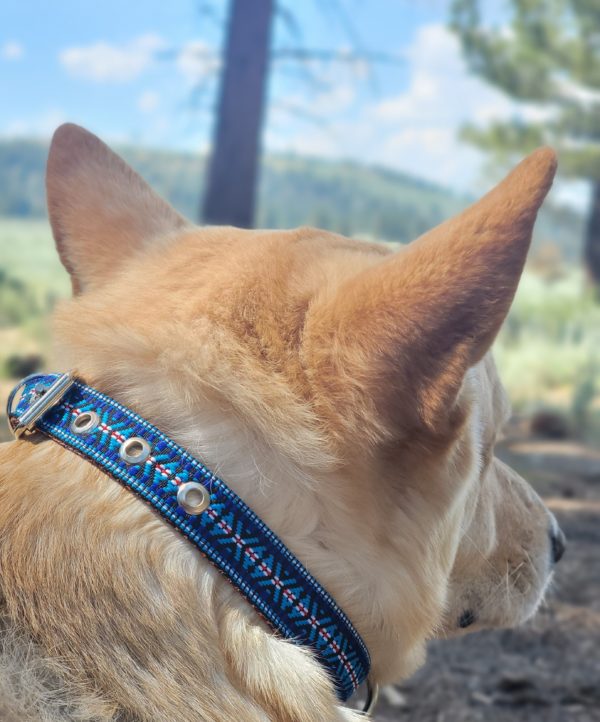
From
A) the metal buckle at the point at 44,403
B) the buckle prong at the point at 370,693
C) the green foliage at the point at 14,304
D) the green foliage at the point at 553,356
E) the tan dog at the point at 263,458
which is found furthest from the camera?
the green foliage at the point at 553,356

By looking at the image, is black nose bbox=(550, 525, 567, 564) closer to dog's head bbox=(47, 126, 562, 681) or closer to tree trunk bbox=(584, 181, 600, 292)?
dog's head bbox=(47, 126, 562, 681)

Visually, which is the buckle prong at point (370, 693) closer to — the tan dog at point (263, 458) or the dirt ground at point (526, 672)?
the tan dog at point (263, 458)

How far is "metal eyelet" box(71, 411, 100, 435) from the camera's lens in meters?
1.40

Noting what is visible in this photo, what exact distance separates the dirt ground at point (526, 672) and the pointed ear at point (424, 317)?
2.30 metres

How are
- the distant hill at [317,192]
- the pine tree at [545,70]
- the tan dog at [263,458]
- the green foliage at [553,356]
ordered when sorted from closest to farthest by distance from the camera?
1. the tan dog at [263,458]
2. the green foliage at [553,356]
3. the pine tree at [545,70]
4. the distant hill at [317,192]

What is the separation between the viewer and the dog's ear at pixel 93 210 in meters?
1.96

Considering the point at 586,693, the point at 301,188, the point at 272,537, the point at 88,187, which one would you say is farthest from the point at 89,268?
the point at 301,188

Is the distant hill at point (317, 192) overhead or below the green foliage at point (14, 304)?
below

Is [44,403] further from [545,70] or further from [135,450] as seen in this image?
[545,70]

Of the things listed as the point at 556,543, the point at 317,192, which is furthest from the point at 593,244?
the point at 317,192

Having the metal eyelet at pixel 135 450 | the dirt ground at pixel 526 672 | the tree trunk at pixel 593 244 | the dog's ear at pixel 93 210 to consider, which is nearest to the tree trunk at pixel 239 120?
the dirt ground at pixel 526 672

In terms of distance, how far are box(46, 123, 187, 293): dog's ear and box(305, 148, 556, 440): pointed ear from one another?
2.25ft

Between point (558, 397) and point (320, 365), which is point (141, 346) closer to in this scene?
point (320, 365)

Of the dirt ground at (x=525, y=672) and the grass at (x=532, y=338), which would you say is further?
the grass at (x=532, y=338)
